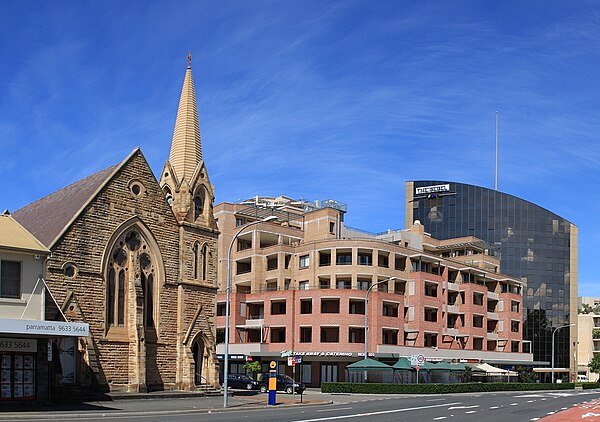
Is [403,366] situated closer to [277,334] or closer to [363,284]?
[363,284]

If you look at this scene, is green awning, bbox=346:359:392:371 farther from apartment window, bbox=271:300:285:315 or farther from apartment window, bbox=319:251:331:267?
apartment window, bbox=319:251:331:267

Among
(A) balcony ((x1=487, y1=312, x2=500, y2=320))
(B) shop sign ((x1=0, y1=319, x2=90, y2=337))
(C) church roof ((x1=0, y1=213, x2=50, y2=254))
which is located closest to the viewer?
(B) shop sign ((x1=0, y1=319, x2=90, y2=337))

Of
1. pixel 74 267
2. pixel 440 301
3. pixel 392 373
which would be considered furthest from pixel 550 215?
pixel 74 267

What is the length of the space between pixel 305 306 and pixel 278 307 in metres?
3.47

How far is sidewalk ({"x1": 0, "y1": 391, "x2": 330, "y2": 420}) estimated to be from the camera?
2855cm

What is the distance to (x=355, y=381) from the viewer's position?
209ft

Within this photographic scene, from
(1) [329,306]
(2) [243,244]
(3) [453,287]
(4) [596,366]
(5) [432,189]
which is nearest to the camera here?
(1) [329,306]

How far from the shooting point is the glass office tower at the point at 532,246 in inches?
4953

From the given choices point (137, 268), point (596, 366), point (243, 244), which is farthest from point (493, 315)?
point (137, 268)

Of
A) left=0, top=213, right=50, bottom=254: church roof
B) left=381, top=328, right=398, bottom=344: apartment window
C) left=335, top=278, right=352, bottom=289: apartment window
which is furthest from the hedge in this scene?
left=0, top=213, right=50, bottom=254: church roof

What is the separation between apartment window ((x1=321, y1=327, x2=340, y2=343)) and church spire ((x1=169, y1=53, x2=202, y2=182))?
29464 mm

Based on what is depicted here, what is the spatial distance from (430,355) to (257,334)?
60.4 ft

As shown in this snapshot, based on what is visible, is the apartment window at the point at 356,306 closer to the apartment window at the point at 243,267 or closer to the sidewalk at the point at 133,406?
the apartment window at the point at 243,267

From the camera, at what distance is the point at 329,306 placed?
76062mm
